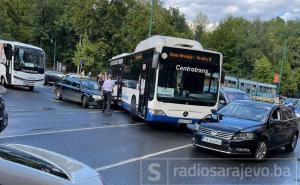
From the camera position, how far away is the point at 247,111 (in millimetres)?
13555

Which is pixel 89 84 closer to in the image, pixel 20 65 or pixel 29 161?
pixel 20 65

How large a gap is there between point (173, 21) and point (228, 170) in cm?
8881

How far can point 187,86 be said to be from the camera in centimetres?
1669

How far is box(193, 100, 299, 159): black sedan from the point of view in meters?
11.8

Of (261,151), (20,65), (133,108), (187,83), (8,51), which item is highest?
(8,51)

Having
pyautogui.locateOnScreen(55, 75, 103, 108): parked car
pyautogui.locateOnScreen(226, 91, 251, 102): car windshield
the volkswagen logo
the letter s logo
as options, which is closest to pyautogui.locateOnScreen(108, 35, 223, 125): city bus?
the volkswagen logo

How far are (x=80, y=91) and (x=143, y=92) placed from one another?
795 centimetres

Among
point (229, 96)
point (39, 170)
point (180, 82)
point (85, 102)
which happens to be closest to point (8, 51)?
point (85, 102)

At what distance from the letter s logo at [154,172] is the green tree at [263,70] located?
2756 inches

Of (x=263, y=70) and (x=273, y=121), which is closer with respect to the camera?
(x=273, y=121)

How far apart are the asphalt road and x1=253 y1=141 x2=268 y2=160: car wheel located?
0.73 feet

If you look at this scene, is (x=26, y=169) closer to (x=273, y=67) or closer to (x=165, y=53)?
(x=165, y=53)

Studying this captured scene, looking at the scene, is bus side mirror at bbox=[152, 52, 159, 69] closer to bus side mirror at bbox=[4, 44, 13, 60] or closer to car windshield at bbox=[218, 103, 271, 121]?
car windshield at bbox=[218, 103, 271, 121]

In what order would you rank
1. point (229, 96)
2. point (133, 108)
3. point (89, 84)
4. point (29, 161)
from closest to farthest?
point (29, 161), point (133, 108), point (229, 96), point (89, 84)
